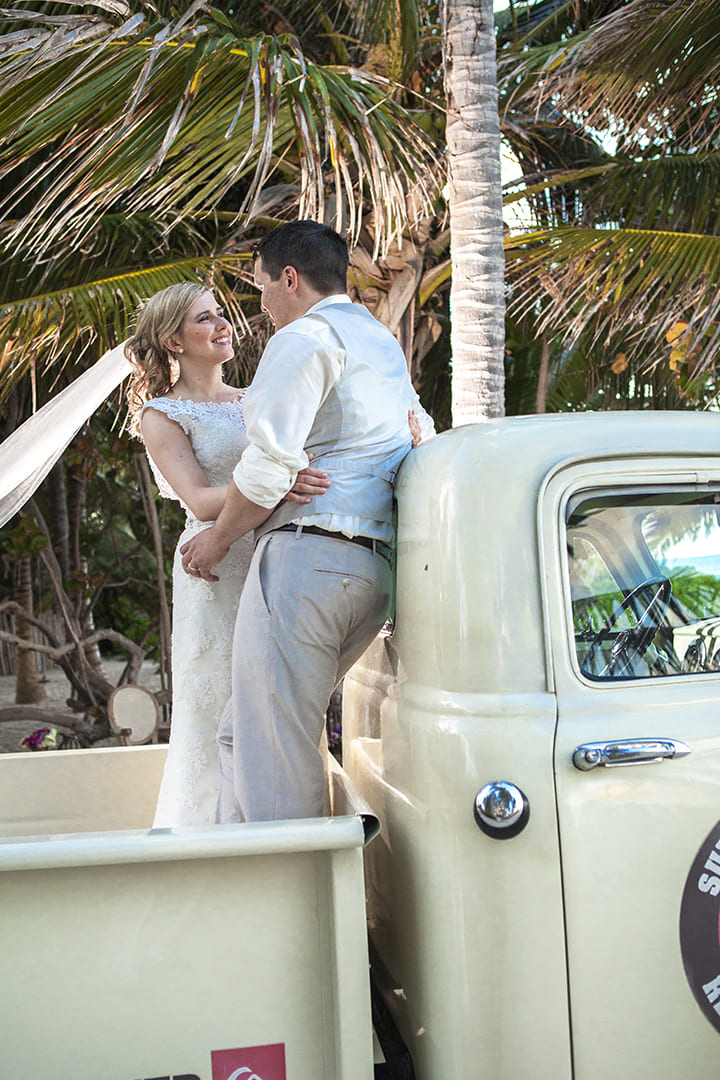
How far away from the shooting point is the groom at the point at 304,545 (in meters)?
1.97

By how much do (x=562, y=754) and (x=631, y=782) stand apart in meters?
0.14

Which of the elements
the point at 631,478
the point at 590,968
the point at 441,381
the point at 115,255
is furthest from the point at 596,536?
the point at 441,381

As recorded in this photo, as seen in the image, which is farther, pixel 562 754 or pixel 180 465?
pixel 180 465

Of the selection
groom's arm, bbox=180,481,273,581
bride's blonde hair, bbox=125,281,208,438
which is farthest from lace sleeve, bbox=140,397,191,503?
groom's arm, bbox=180,481,273,581

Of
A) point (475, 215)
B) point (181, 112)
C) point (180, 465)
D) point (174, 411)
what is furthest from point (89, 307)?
point (180, 465)

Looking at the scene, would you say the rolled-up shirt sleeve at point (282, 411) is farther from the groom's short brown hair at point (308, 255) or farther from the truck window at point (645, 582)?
the truck window at point (645, 582)

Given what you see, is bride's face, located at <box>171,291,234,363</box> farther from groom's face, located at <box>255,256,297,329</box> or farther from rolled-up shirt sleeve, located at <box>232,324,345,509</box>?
rolled-up shirt sleeve, located at <box>232,324,345,509</box>

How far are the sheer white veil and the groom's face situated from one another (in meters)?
0.88

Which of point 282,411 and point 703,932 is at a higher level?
point 282,411

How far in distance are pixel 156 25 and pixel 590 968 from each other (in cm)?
386

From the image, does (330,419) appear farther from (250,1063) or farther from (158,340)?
(250,1063)

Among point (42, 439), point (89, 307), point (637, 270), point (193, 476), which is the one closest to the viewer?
point (193, 476)

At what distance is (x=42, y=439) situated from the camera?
3.13 meters

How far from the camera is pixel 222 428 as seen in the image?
2760mm
